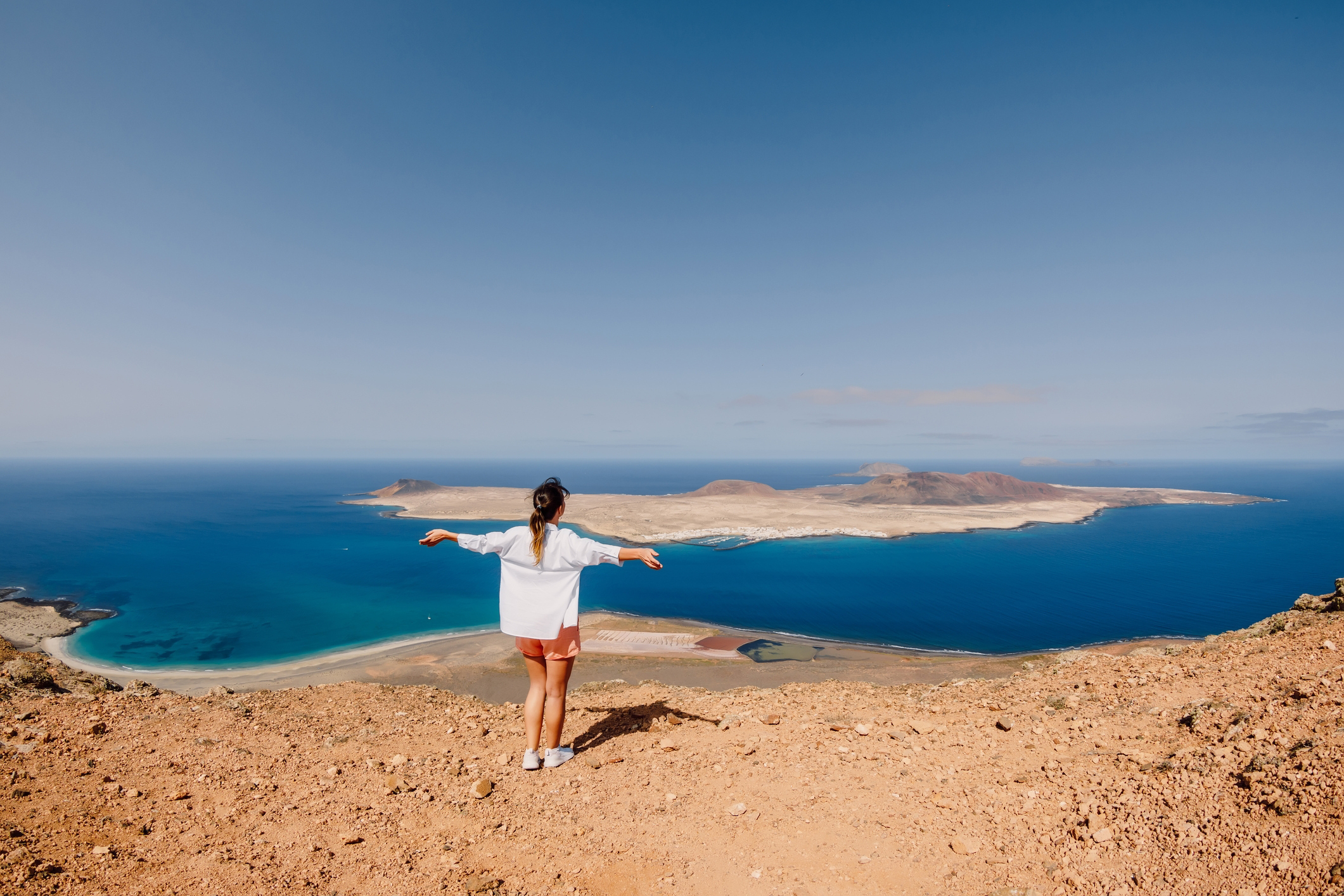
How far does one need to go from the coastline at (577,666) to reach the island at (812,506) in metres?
36.3

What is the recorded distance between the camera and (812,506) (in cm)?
10162

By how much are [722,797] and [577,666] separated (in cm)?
2494

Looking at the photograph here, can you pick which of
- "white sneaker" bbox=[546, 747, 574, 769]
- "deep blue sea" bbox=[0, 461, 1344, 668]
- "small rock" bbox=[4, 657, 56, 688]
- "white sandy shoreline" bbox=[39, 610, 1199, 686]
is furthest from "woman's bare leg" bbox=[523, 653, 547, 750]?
"deep blue sea" bbox=[0, 461, 1344, 668]

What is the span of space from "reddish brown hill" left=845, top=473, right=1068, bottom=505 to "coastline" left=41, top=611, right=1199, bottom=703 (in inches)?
3238

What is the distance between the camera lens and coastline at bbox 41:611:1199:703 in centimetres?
2478

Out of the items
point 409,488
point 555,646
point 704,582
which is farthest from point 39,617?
point 409,488

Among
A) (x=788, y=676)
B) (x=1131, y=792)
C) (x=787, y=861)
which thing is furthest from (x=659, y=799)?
(x=788, y=676)

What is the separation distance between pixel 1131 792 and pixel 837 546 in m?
67.1

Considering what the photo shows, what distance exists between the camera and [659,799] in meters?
4.49

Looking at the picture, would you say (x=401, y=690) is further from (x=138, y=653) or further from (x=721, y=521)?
(x=721, y=521)

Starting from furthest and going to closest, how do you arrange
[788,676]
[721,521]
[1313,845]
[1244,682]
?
[721,521] < [788,676] < [1244,682] < [1313,845]

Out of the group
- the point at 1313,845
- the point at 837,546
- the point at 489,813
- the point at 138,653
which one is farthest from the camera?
the point at 837,546

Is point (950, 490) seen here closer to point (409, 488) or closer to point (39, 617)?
point (409, 488)

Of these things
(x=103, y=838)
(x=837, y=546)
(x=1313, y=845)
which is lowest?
(x=837, y=546)
